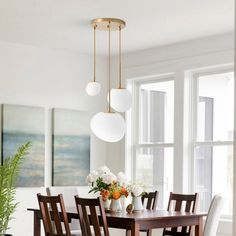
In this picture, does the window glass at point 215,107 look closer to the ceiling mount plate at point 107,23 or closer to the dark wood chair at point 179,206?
the dark wood chair at point 179,206

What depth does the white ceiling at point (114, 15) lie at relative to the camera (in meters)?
5.42

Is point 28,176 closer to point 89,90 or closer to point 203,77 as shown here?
point 89,90

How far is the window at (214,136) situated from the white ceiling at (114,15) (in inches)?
25.2

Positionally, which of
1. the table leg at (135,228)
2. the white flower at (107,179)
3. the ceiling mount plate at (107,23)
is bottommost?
the table leg at (135,228)

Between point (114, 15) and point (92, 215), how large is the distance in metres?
1.97

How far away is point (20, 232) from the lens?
7.07m

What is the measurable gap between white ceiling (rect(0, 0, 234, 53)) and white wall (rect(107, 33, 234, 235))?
151 millimetres

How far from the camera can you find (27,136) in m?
7.15

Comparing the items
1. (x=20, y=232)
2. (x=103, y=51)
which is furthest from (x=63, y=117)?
(x=20, y=232)

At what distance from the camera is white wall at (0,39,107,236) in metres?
7.08

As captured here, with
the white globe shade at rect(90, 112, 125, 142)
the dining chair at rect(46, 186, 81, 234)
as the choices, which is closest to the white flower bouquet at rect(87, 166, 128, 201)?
the white globe shade at rect(90, 112, 125, 142)

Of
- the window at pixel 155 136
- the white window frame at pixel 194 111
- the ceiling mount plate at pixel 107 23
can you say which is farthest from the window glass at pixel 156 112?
the ceiling mount plate at pixel 107 23

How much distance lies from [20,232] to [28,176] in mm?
672

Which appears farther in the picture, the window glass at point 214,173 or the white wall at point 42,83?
the white wall at point 42,83
